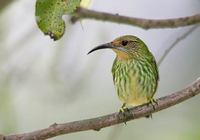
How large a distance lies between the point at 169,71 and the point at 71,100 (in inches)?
94.1

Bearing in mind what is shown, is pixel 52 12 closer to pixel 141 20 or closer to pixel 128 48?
pixel 141 20

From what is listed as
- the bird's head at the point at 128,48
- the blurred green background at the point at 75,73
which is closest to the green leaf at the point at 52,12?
the blurred green background at the point at 75,73

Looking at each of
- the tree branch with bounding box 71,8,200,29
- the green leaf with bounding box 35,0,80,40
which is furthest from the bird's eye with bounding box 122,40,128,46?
the green leaf with bounding box 35,0,80,40

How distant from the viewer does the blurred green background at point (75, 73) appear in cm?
404

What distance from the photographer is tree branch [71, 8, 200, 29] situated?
3625mm

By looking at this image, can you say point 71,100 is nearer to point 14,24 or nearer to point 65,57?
point 65,57

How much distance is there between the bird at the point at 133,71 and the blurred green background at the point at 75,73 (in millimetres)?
118

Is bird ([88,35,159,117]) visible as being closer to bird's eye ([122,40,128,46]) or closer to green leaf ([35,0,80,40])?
bird's eye ([122,40,128,46])

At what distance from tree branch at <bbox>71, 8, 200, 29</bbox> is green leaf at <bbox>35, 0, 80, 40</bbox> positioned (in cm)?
94

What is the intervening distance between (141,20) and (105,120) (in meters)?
1.07

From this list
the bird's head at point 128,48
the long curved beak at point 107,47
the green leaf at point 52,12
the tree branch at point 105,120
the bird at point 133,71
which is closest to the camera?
the green leaf at point 52,12

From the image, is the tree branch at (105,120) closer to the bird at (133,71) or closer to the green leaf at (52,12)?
the green leaf at (52,12)

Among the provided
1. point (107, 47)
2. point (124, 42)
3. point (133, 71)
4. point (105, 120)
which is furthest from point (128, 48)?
point (105, 120)

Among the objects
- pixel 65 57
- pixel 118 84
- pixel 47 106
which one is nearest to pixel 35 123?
pixel 47 106
